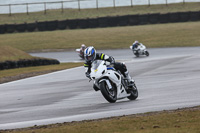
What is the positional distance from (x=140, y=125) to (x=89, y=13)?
55.9 metres

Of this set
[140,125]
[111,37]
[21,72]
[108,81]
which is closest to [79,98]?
[108,81]

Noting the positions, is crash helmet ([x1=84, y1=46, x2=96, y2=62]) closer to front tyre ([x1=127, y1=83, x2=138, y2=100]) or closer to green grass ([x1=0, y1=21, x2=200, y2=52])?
front tyre ([x1=127, y1=83, x2=138, y2=100])

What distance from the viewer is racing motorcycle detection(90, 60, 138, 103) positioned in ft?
37.7

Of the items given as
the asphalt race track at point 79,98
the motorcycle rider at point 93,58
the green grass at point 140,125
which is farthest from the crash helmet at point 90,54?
the green grass at point 140,125

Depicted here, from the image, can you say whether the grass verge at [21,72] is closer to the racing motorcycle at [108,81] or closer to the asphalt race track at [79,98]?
the asphalt race track at [79,98]

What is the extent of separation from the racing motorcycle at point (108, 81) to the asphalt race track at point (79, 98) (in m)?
0.22

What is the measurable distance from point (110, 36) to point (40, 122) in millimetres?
37274

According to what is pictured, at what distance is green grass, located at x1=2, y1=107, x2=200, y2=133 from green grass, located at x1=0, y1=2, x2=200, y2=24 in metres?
51.5

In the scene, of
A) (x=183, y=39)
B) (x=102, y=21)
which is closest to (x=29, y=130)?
(x=183, y=39)

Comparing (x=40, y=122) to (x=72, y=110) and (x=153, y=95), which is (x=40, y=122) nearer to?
(x=72, y=110)

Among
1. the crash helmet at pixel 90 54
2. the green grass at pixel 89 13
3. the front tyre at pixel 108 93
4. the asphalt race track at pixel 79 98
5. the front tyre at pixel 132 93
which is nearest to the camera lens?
the asphalt race track at pixel 79 98

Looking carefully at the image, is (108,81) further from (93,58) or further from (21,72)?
(21,72)

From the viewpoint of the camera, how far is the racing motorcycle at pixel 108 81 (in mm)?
11484

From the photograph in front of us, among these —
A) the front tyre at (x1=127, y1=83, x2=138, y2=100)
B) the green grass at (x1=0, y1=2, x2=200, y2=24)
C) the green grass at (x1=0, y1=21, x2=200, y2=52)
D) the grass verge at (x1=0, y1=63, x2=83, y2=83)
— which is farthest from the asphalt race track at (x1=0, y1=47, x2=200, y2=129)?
the green grass at (x1=0, y1=2, x2=200, y2=24)
